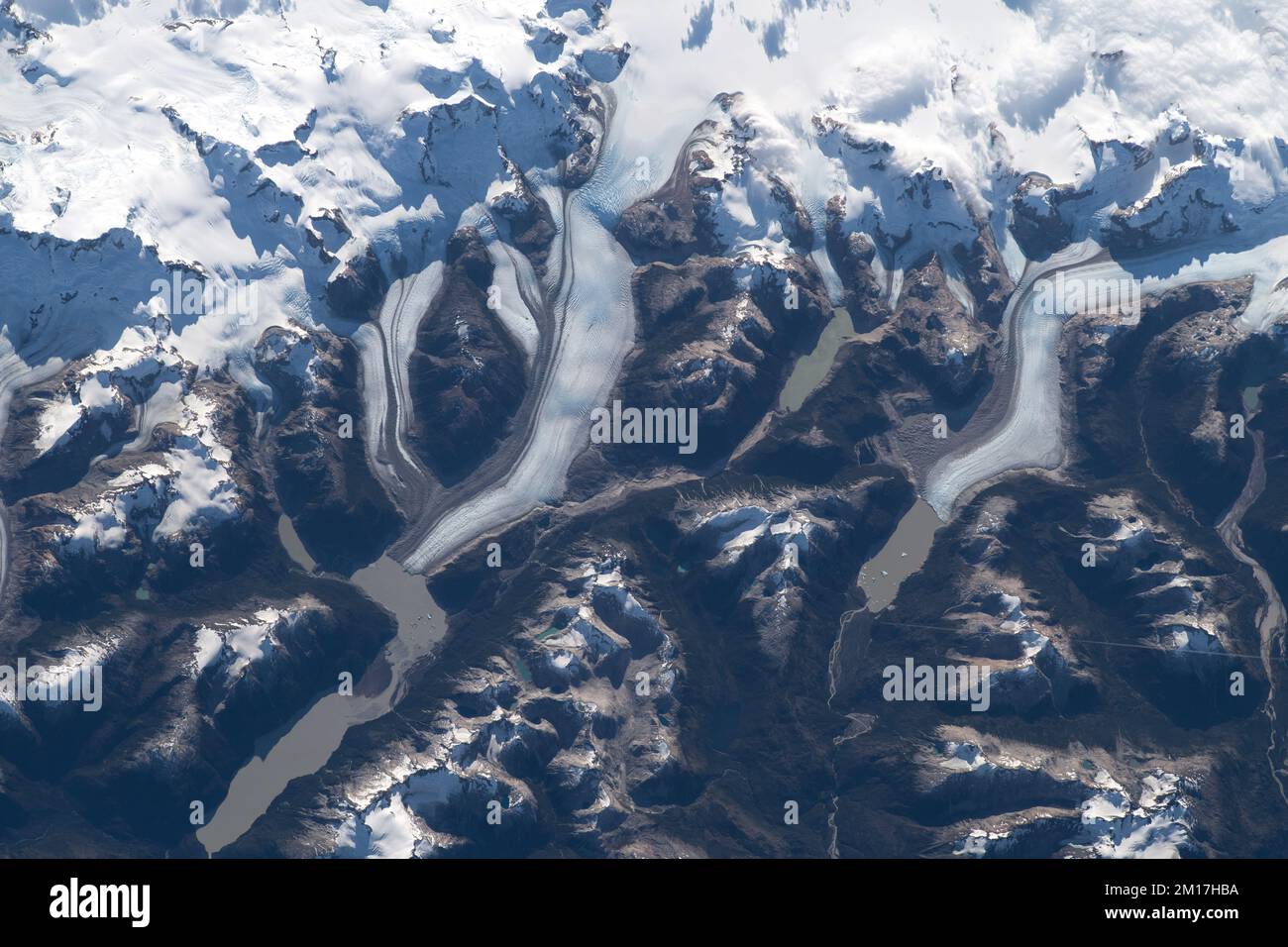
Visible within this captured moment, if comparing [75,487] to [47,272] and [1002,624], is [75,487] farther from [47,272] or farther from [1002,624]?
[1002,624]

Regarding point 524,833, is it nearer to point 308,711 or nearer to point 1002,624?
point 308,711

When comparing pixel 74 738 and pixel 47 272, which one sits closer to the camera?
pixel 74 738
